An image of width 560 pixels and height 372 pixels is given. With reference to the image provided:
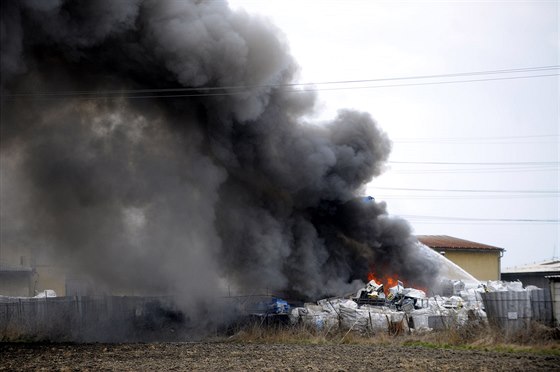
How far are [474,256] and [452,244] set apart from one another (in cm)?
225

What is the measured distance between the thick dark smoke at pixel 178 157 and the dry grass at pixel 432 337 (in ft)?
16.6

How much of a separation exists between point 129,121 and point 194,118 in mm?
3732

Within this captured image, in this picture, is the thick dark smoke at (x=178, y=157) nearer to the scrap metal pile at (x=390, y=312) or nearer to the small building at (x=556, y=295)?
the scrap metal pile at (x=390, y=312)

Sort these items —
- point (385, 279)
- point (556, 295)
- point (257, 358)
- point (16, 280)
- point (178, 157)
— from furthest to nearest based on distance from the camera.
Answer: point (16, 280), point (385, 279), point (178, 157), point (556, 295), point (257, 358)

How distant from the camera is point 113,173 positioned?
38.8 meters

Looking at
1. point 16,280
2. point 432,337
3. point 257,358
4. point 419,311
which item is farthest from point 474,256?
point 257,358

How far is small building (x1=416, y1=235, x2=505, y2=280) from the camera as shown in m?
65.2

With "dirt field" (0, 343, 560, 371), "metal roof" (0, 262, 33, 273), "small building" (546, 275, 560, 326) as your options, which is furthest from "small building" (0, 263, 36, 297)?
"small building" (546, 275, 560, 326)

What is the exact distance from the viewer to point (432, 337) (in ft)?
112

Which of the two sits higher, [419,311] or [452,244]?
[452,244]

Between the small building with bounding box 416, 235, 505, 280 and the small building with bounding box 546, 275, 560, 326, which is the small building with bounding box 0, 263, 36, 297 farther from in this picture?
the small building with bounding box 546, 275, 560, 326

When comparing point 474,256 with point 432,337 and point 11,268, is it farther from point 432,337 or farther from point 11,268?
point 11,268

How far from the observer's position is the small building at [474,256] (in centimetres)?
6525

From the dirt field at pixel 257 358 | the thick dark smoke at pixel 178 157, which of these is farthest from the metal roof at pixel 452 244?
the dirt field at pixel 257 358
